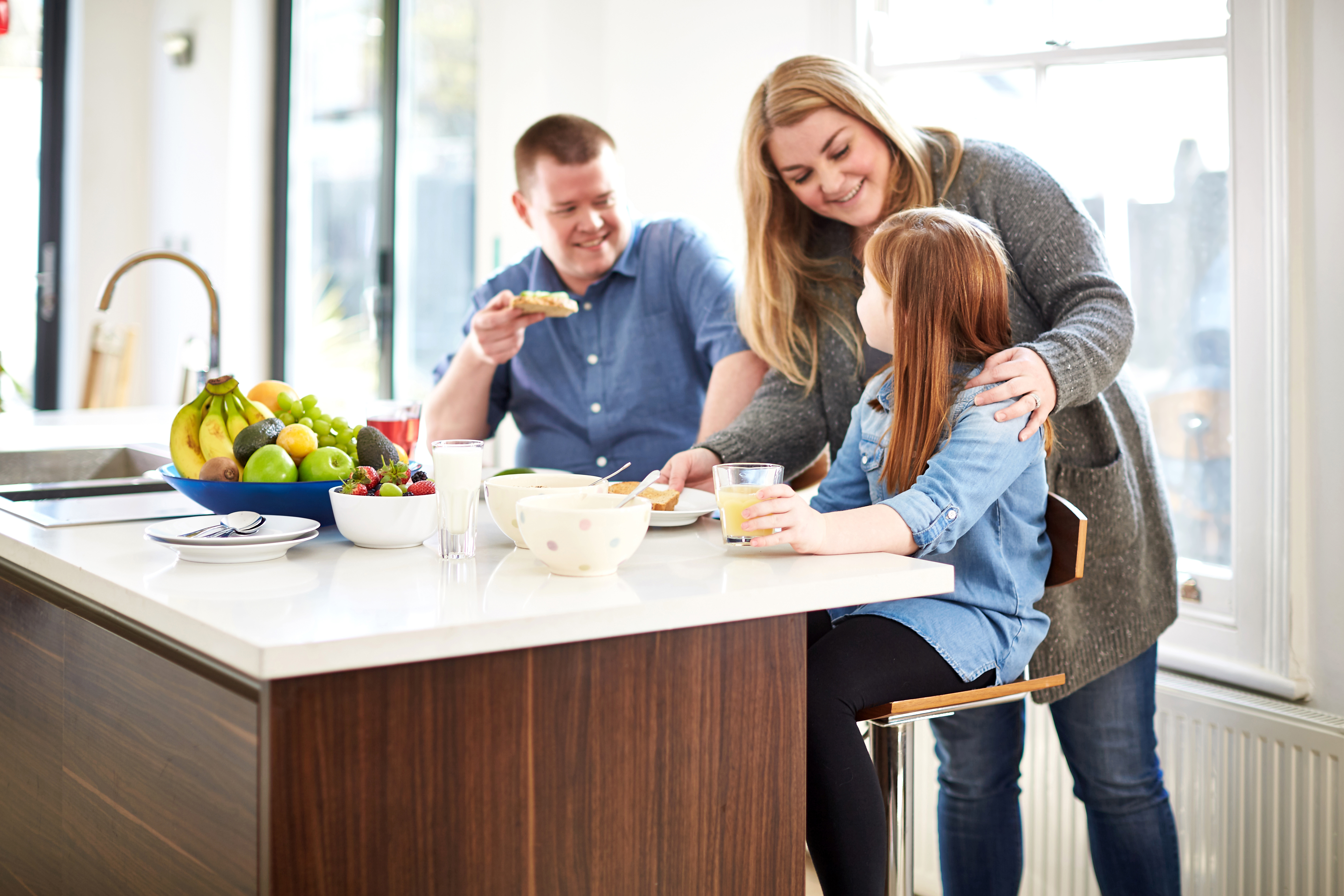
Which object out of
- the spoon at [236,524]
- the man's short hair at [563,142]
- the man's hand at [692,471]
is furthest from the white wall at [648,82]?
the spoon at [236,524]

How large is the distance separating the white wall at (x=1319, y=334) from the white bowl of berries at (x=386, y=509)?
1615 mm

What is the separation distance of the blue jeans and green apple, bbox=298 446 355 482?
3.46 ft

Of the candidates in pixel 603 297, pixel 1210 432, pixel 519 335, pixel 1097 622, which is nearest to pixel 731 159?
pixel 603 297

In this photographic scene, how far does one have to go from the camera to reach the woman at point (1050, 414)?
170cm

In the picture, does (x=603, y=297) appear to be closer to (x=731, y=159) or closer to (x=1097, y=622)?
(x=731, y=159)

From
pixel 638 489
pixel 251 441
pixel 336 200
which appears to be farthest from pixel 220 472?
pixel 336 200

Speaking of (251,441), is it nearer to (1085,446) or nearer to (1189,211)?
(1085,446)

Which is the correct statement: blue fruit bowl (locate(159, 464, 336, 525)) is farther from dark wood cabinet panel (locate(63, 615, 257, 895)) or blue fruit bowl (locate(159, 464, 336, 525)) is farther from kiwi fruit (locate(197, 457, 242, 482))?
dark wood cabinet panel (locate(63, 615, 257, 895))

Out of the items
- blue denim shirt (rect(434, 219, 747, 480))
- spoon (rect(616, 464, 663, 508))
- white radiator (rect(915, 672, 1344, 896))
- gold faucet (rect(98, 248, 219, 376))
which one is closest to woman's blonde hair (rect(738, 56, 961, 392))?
blue denim shirt (rect(434, 219, 747, 480))

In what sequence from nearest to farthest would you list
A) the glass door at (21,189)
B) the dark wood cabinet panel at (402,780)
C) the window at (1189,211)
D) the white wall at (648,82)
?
the dark wood cabinet panel at (402,780), the window at (1189,211), the white wall at (648,82), the glass door at (21,189)

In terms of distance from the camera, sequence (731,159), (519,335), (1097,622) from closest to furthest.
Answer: (1097,622), (519,335), (731,159)

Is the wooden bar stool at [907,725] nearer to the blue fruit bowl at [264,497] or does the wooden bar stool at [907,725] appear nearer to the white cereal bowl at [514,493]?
the white cereal bowl at [514,493]

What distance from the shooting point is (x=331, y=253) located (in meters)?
5.11

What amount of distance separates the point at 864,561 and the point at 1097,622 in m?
0.70
